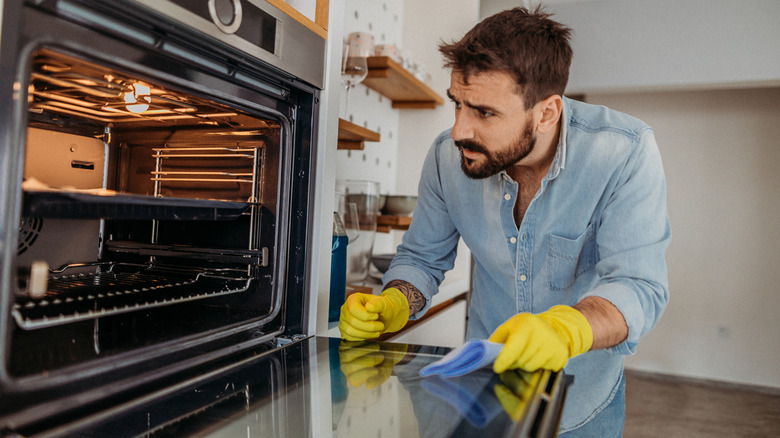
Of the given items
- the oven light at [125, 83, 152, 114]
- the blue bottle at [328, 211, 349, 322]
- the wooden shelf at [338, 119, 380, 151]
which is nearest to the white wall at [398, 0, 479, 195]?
the wooden shelf at [338, 119, 380, 151]

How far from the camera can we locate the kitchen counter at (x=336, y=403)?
1.86 feet

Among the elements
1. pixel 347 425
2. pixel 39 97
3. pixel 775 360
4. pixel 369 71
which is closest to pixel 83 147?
pixel 39 97

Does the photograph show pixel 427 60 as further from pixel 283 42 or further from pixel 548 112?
pixel 283 42

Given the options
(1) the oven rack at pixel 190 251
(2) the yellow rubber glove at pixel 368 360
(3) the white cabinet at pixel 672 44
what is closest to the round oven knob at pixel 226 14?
(1) the oven rack at pixel 190 251

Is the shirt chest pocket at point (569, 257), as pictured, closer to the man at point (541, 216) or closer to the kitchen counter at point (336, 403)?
the man at point (541, 216)

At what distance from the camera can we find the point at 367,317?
3.39ft

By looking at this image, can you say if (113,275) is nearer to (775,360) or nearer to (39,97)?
(39,97)

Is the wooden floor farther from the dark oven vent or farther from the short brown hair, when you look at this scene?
the dark oven vent

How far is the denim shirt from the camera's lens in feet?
3.48

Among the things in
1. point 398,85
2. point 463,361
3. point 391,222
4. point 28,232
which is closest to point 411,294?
point 463,361

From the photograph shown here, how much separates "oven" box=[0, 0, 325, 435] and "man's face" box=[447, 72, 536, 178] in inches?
11.8

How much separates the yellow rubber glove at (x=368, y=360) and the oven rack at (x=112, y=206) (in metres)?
0.28

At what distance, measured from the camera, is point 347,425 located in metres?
0.58

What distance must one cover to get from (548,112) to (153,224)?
0.81 meters
